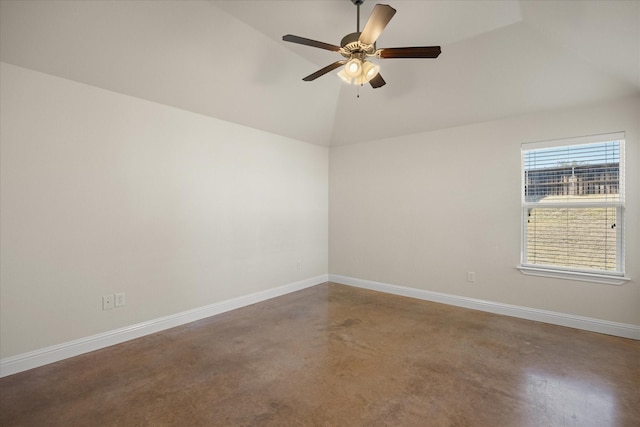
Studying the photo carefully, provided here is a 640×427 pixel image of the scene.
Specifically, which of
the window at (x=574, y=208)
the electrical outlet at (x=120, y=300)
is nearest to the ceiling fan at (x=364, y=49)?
the window at (x=574, y=208)

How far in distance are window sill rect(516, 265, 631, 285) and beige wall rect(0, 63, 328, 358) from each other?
3.31 m

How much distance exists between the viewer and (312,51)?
3.23 m

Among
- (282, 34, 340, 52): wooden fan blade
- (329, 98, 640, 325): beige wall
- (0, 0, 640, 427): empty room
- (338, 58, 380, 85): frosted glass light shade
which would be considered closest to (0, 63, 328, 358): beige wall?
(0, 0, 640, 427): empty room

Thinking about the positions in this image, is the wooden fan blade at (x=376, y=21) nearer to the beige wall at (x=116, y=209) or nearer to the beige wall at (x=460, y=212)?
the beige wall at (x=116, y=209)

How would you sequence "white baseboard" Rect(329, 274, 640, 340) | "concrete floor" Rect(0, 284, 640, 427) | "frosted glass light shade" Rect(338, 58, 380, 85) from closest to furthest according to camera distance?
1. "concrete floor" Rect(0, 284, 640, 427)
2. "frosted glass light shade" Rect(338, 58, 380, 85)
3. "white baseboard" Rect(329, 274, 640, 340)

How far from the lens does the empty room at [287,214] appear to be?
216 cm

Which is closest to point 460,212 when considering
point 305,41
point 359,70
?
point 359,70

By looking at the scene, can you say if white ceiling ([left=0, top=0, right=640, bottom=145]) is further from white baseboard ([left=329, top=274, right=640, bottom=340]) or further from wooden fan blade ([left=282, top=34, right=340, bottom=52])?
white baseboard ([left=329, top=274, right=640, bottom=340])

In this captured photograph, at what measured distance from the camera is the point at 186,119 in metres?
3.44

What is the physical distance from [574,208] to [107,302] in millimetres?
4963

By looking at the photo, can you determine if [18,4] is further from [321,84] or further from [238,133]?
[321,84]

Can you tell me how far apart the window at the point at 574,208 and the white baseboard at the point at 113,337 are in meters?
3.58

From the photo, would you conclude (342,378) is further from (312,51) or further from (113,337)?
(312,51)

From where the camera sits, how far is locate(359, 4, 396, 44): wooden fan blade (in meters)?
1.78
